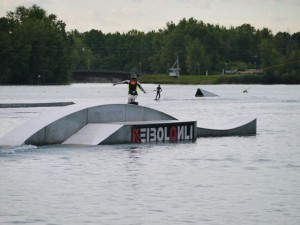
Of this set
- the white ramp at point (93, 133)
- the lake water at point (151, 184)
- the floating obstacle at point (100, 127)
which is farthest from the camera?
the white ramp at point (93, 133)

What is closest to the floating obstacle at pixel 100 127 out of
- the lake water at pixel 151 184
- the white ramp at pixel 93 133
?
the white ramp at pixel 93 133

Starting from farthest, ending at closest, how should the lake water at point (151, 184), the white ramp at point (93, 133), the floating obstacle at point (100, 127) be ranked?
the white ramp at point (93, 133), the floating obstacle at point (100, 127), the lake water at point (151, 184)

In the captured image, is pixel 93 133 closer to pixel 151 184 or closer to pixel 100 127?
pixel 100 127

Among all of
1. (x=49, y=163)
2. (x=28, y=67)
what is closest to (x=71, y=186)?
(x=49, y=163)

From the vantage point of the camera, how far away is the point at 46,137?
25.1 m

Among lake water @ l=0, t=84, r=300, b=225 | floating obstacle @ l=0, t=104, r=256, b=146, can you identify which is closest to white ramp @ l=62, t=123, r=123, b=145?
floating obstacle @ l=0, t=104, r=256, b=146

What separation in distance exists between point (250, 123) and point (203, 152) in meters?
8.15

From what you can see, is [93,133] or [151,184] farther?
[93,133]

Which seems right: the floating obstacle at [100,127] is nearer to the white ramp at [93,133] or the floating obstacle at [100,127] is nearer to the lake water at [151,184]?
the white ramp at [93,133]

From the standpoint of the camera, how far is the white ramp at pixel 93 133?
25.6m

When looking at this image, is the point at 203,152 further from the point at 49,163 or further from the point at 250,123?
the point at 250,123

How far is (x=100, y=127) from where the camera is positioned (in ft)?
85.4

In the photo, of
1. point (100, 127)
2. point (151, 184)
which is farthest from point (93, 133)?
point (151, 184)

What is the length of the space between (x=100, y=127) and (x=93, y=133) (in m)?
0.25
